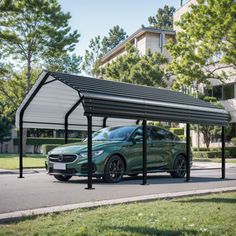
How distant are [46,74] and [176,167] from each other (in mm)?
4842

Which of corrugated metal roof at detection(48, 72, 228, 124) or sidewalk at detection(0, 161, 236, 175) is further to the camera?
sidewalk at detection(0, 161, 236, 175)

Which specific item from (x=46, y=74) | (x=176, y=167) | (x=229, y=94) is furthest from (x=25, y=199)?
(x=229, y=94)

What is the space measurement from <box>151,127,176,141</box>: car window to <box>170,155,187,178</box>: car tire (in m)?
0.66

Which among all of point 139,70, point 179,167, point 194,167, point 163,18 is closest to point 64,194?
point 179,167

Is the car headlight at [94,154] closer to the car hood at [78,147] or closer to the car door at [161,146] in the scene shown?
the car hood at [78,147]

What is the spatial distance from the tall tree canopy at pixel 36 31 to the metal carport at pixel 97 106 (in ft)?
67.7

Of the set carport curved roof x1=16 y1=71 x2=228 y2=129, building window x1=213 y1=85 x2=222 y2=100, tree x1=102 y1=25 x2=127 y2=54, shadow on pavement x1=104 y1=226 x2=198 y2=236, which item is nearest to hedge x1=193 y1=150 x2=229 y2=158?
Result: building window x1=213 y1=85 x2=222 y2=100

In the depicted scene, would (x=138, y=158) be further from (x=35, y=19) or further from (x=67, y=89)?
(x=35, y=19)

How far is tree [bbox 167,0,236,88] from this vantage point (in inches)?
1131

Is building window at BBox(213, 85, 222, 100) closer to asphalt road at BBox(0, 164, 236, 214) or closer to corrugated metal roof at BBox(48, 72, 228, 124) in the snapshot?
corrugated metal roof at BBox(48, 72, 228, 124)

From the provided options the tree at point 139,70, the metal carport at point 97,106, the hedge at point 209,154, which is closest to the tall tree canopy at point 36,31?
the tree at point 139,70

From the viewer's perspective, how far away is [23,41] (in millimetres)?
35031

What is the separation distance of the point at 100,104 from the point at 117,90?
118 cm

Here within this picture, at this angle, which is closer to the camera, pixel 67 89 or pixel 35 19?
pixel 67 89
